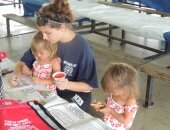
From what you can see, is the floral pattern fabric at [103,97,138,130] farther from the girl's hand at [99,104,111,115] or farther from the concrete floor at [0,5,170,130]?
the concrete floor at [0,5,170,130]

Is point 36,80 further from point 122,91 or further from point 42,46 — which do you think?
point 122,91

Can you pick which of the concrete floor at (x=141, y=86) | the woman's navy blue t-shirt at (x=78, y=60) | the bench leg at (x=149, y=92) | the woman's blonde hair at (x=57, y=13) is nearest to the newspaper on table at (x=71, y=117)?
the woman's navy blue t-shirt at (x=78, y=60)

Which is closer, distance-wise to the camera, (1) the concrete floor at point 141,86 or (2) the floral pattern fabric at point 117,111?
(2) the floral pattern fabric at point 117,111

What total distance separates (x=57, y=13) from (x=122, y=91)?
58 cm

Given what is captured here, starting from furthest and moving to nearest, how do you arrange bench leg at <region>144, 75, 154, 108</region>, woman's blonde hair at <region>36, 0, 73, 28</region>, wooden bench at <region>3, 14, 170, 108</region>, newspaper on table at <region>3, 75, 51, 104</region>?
bench leg at <region>144, 75, 154, 108</region> → wooden bench at <region>3, 14, 170, 108</region> → woman's blonde hair at <region>36, 0, 73, 28</region> → newspaper on table at <region>3, 75, 51, 104</region>

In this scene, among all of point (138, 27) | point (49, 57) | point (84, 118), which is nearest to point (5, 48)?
point (138, 27)

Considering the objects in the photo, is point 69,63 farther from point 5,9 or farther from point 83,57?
point 5,9

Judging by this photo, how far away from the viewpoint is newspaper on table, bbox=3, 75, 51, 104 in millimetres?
1519

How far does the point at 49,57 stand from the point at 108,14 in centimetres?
221

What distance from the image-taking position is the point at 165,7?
4363 millimetres

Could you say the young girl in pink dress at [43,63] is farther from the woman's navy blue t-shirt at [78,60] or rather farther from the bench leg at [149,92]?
the bench leg at [149,92]

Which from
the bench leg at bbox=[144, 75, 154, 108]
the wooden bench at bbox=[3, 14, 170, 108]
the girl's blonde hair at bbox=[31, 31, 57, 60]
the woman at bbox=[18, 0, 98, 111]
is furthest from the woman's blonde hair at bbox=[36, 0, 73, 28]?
the bench leg at bbox=[144, 75, 154, 108]

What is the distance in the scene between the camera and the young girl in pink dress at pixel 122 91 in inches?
62.1

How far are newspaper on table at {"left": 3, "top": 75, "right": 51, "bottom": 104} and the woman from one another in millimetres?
146
